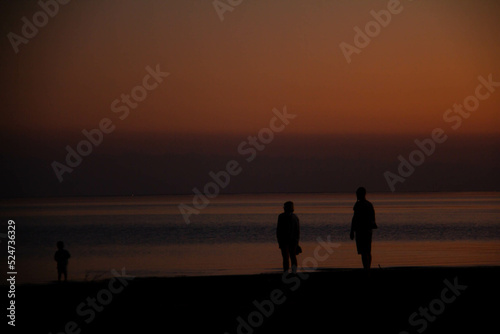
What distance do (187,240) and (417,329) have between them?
133 ft

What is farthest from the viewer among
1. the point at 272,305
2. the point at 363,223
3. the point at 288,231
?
the point at 288,231

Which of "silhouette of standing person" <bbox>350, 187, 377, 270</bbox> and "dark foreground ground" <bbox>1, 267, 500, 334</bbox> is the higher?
"silhouette of standing person" <bbox>350, 187, 377, 270</bbox>

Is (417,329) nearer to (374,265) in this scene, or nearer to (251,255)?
(374,265)

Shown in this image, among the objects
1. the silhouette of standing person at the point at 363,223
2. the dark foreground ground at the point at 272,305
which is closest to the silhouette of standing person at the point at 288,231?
the dark foreground ground at the point at 272,305

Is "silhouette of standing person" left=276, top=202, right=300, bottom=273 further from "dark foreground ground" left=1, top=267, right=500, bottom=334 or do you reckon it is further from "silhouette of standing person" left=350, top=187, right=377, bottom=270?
"silhouette of standing person" left=350, top=187, right=377, bottom=270

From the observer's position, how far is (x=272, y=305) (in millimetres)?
12086

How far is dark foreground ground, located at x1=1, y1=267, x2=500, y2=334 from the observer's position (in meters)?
10.2

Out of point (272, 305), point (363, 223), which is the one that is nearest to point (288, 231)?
point (363, 223)

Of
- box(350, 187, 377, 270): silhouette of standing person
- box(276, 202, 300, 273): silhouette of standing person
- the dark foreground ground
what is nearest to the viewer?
the dark foreground ground

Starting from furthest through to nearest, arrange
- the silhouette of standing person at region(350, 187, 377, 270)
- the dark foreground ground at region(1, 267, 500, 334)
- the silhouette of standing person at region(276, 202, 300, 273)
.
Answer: the silhouette of standing person at region(276, 202, 300, 273), the silhouette of standing person at region(350, 187, 377, 270), the dark foreground ground at region(1, 267, 500, 334)

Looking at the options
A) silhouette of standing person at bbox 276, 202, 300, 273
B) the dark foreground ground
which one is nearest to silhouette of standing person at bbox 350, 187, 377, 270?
the dark foreground ground

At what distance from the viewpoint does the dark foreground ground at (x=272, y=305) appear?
403 inches

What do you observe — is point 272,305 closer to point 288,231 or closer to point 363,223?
point 288,231

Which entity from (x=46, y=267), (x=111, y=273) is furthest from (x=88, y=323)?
(x=46, y=267)
